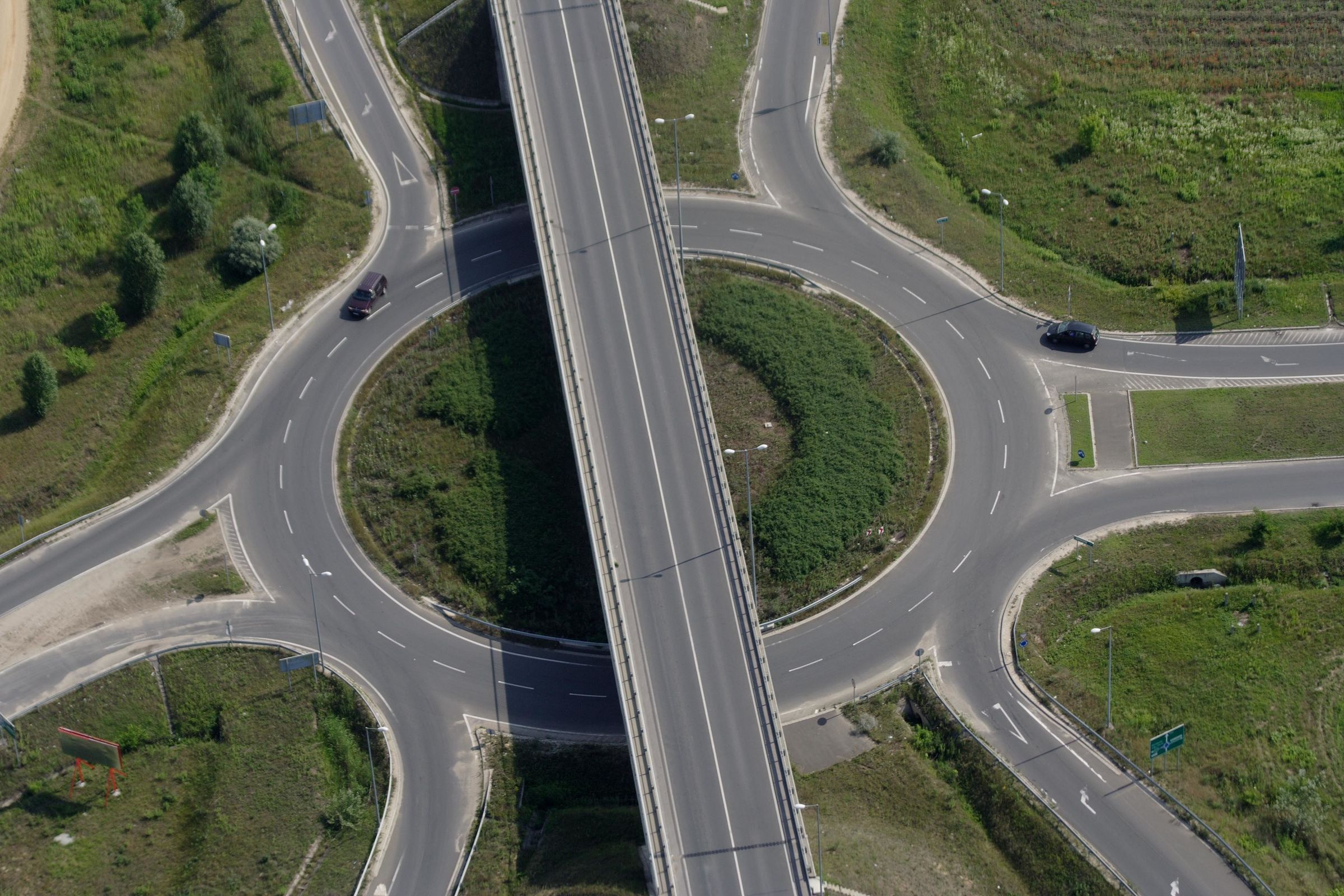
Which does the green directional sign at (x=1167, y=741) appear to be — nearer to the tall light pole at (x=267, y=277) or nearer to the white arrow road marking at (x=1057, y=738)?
the white arrow road marking at (x=1057, y=738)

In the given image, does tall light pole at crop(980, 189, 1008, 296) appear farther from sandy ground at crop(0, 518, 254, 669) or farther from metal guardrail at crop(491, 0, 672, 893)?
sandy ground at crop(0, 518, 254, 669)

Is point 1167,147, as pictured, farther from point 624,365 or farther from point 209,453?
point 209,453

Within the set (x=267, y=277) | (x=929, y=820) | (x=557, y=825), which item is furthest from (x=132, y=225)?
(x=929, y=820)

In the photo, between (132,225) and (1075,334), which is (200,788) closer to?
(132,225)

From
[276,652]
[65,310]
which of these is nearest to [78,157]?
[65,310]

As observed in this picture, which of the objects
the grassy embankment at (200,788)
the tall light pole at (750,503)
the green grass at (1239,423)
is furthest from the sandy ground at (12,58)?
the green grass at (1239,423)
